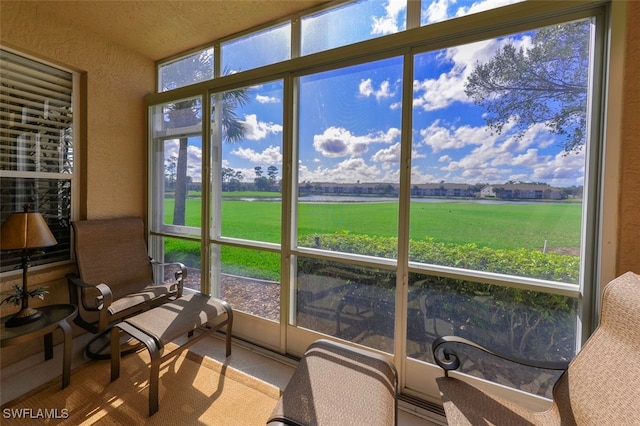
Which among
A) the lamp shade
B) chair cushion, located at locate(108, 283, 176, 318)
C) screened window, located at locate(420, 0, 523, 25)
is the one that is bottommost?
chair cushion, located at locate(108, 283, 176, 318)

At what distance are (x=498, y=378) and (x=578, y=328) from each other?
54 centimetres

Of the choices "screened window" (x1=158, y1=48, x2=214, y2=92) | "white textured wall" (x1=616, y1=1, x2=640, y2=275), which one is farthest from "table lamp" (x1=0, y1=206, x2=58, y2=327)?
"white textured wall" (x1=616, y1=1, x2=640, y2=275)

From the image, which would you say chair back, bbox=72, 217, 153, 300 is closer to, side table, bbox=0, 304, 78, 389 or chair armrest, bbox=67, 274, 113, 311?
chair armrest, bbox=67, 274, 113, 311

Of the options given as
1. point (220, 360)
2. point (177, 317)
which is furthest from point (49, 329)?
point (220, 360)

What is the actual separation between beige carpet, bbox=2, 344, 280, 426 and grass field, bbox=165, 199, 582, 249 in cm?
114

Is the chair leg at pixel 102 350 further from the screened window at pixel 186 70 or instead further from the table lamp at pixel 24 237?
the screened window at pixel 186 70

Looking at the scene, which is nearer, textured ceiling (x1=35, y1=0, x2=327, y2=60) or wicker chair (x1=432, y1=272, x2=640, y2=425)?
wicker chair (x1=432, y1=272, x2=640, y2=425)

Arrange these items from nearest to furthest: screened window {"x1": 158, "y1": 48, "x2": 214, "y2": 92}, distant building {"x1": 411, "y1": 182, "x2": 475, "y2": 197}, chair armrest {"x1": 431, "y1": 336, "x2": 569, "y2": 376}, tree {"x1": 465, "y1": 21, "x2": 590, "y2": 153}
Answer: chair armrest {"x1": 431, "y1": 336, "x2": 569, "y2": 376}, tree {"x1": 465, "y1": 21, "x2": 590, "y2": 153}, distant building {"x1": 411, "y1": 182, "x2": 475, "y2": 197}, screened window {"x1": 158, "y1": 48, "x2": 214, "y2": 92}

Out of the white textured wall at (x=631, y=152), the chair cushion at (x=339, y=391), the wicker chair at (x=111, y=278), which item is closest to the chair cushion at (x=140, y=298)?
the wicker chair at (x=111, y=278)

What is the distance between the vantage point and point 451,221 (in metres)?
1.78

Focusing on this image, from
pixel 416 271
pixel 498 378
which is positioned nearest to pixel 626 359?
pixel 498 378

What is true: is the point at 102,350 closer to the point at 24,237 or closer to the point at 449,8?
the point at 24,237

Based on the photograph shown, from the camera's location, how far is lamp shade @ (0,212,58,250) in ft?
5.74

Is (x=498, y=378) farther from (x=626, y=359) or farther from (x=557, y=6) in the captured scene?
(x=557, y=6)
